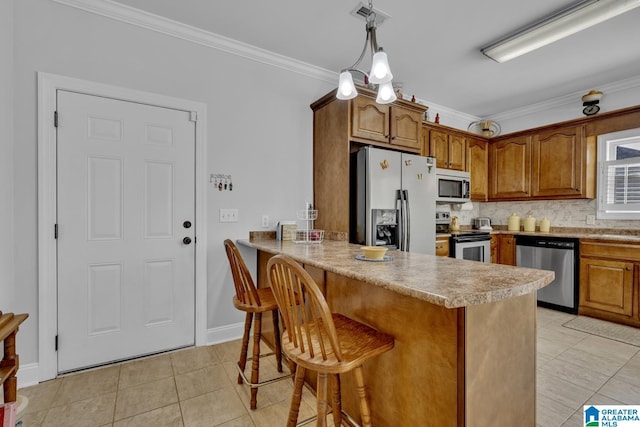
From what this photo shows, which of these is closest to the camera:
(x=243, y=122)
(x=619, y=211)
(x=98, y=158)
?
(x=98, y=158)

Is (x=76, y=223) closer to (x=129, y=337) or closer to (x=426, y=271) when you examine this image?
(x=129, y=337)

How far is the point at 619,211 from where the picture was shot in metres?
3.56

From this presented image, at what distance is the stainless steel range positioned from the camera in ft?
11.9

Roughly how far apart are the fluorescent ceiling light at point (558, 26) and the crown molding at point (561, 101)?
5.96 ft

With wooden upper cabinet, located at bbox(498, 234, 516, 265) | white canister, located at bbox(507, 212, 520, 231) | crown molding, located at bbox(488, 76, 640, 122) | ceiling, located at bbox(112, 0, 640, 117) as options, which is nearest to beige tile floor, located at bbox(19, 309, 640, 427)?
wooden upper cabinet, located at bbox(498, 234, 516, 265)

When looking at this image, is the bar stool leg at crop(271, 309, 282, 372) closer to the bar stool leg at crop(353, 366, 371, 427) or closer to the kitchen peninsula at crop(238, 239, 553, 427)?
the kitchen peninsula at crop(238, 239, 553, 427)

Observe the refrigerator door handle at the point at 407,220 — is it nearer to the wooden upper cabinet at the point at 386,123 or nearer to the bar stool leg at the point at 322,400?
the wooden upper cabinet at the point at 386,123

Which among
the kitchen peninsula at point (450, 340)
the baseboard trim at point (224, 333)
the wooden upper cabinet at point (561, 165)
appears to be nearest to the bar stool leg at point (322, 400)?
the kitchen peninsula at point (450, 340)

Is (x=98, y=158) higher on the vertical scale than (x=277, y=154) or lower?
lower

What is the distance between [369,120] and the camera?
2.89m

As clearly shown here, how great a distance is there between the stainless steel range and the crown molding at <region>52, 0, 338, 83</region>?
2.35 m

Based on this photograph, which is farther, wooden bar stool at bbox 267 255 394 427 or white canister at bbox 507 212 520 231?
white canister at bbox 507 212 520 231

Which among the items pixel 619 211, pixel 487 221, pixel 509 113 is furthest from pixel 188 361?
pixel 509 113

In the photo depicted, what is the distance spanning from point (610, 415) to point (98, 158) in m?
3.67
